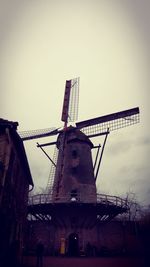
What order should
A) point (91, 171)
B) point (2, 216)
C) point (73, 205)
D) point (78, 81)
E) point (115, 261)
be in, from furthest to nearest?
1. point (78, 81)
2. point (91, 171)
3. point (73, 205)
4. point (115, 261)
5. point (2, 216)

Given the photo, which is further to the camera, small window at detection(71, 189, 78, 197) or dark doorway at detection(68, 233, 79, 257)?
small window at detection(71, 189, 78, 197)

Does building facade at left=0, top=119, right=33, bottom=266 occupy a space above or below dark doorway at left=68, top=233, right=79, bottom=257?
above

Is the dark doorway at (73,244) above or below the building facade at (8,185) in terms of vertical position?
below

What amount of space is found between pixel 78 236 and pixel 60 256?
2530mm

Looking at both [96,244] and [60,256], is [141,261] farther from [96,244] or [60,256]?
[60,256]

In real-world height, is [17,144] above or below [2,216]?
above

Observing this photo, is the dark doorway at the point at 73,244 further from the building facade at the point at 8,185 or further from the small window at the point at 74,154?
the small window at the point at 74,154

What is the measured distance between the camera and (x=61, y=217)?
2009 centimetres

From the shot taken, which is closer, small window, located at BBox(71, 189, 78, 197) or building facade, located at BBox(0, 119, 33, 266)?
building facade, located at BBox(0, 119, 33, 266)

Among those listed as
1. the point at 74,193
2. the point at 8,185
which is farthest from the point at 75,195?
the point at 8,185

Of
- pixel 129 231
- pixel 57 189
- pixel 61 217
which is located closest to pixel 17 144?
pixel 57 189

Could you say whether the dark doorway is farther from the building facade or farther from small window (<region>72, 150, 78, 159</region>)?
small window (<region>72, 150, 78, 159</region>)

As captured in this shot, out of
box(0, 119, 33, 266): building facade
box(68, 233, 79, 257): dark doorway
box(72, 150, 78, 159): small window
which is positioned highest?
box(72, 150, 78, 159): small window

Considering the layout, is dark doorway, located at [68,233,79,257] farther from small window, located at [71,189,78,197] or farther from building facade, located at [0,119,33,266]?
building facade, located at [0,119,33,266]
